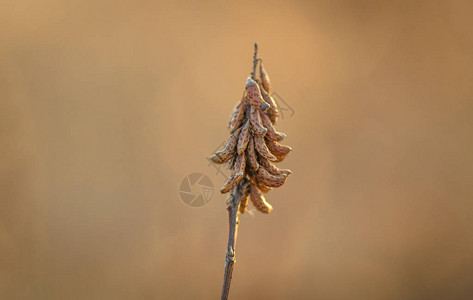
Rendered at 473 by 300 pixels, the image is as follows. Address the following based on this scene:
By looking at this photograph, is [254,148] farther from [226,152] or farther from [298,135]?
[298,135]

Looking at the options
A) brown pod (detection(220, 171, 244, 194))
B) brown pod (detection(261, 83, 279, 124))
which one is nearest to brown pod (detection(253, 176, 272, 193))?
brown pod (detection(220, 171, 244, 194))

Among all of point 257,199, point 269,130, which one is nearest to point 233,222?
point 257,199

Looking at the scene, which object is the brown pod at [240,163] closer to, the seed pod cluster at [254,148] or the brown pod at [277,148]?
the seed pod cluster at [254,148]

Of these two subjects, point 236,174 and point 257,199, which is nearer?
point 236,174

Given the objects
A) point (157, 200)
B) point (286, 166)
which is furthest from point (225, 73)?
point (157, 200)

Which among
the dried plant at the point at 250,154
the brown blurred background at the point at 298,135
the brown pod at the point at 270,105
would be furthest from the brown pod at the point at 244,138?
the brown blurred background at the point at 298,135

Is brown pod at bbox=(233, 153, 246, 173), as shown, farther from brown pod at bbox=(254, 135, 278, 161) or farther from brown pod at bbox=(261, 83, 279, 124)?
brown pod at bbox=(261, 83, 279, 124)

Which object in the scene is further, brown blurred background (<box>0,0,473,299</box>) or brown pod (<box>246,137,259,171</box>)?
brown blurred background (<box>0,0,473,299</box>)
